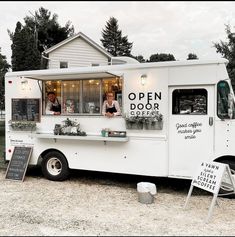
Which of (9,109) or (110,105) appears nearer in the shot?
(110,105)

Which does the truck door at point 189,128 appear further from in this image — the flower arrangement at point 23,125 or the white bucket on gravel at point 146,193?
the flower arrangement at point 23,125

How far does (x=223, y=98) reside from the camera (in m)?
5.96

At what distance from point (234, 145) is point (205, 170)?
1.05 m

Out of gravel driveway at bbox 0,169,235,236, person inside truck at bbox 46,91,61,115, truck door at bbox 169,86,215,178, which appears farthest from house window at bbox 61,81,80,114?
truck door at bbox 169,86,215,178

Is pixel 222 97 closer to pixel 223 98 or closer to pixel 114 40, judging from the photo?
pixel 223 98

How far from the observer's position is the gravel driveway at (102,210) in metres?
4.45

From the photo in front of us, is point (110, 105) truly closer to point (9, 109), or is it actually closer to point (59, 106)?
point (59, 106)

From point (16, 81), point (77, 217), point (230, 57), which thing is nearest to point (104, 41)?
point (230, 57)

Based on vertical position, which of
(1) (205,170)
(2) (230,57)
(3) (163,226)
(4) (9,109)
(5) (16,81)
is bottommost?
(3) (163,226)

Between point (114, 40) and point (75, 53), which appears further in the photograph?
point (114, 40)

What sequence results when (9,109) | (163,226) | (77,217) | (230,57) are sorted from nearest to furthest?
(163,226) < (77,217) < (9,109) < (230,57)

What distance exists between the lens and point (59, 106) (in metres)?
7.39

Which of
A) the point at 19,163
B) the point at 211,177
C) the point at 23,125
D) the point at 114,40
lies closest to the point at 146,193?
the point at 211,177

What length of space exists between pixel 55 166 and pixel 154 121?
2.77 meters
